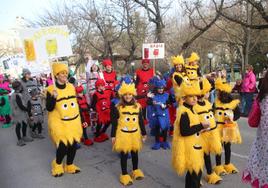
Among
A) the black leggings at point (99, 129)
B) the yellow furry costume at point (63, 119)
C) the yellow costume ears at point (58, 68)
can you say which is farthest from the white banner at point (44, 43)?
the black leggings at point (99, 129)

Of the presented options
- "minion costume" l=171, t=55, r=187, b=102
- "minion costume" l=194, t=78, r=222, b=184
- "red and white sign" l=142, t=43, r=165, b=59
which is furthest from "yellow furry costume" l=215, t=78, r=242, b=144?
"red and white sign" l=142, t=43, r=165, b=59

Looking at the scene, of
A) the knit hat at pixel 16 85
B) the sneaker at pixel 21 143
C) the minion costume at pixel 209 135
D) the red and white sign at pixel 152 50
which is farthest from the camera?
the red and white sign at pixel 152 50

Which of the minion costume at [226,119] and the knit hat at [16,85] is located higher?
the knit hat at [16,85]

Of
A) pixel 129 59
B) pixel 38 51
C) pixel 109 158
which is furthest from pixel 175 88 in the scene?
pixel 129 59

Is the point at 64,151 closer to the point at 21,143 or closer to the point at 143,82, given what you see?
the point at 21,143

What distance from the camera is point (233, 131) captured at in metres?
5.05

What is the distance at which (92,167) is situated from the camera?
6.16m

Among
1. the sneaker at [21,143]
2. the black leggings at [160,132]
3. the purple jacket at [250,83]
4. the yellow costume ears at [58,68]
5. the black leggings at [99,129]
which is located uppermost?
the yellow costume ears at [58,68]

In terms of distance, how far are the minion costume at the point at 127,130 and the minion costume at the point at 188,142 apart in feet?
3.67

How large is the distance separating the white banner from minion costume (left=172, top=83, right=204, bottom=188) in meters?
2.82

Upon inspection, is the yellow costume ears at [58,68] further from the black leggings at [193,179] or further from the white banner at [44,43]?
the black leggings at [193,179]

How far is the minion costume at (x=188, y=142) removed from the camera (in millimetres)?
4012

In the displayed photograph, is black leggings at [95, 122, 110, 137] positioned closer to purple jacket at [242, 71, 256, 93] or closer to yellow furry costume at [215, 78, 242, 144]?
yellow furry costume at [215, 78, 242, 144]

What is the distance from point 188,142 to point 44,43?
10.8ft
